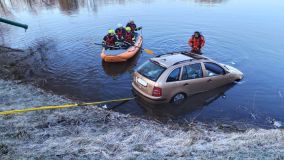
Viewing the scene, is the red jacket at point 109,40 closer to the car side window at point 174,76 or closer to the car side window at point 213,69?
the car side window at point 213,69

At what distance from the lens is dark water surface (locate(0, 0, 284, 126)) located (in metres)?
12.0

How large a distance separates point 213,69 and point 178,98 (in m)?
2.10

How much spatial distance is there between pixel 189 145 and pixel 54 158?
12.0ft

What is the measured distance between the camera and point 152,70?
11.3m

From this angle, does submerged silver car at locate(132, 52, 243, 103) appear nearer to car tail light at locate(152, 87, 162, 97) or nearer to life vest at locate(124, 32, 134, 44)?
car tail light at locate(152, 87, 162, 97)

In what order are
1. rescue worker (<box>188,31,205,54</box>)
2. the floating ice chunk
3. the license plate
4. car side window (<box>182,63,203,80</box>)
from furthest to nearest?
1. rescue worker (<box>188,31,205,54</box>)
2. car side window (<box>182,63,203,80</box>)
3. the license plate
4. the floating ice chunk

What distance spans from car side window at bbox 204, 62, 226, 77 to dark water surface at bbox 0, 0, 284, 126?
0.96m

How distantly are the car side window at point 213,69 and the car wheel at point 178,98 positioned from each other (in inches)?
57.2

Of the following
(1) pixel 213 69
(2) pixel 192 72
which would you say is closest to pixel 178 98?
(2) pixel 192 72

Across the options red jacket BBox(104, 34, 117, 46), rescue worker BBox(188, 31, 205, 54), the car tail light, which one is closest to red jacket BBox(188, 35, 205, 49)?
rescue worker BBox(188, 31, 205, 54)

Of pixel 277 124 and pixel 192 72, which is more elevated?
pixel 192 72

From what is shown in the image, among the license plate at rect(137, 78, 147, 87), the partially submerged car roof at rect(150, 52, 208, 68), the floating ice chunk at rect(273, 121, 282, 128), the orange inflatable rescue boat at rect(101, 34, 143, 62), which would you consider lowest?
the floating ice chunk at rect(273, 121, 282, 128)

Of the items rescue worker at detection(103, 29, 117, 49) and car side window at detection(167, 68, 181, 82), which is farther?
rescue worker at detection(103, 29, 117, 49)

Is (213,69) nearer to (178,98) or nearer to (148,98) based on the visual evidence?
(178,98)
